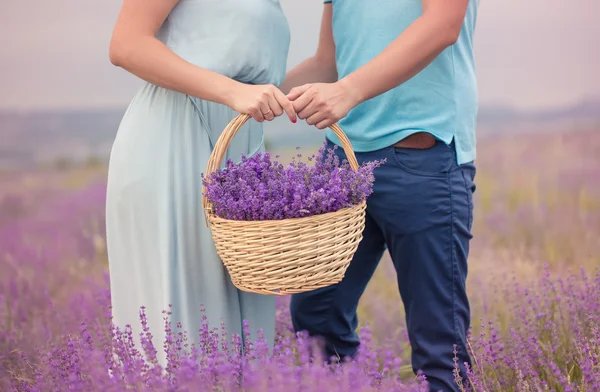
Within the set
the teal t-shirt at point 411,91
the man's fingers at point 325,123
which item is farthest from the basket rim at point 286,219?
the teal t-shirt at point 411,91

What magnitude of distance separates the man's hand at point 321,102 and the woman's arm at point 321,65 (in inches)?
24.3

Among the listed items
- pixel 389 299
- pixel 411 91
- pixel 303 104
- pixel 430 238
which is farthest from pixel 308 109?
pixel 389 299

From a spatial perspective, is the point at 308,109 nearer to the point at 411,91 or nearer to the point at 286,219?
the point at 286,219

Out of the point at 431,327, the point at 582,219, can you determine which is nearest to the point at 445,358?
the point at 431,327

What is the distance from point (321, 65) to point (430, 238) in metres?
0.80

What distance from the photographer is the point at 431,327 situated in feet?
7.14

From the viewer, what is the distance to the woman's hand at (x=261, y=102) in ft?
5.89

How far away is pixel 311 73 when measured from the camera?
98.4 inches

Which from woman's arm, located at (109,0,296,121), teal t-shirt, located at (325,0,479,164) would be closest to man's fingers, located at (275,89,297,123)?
woman's arm, located at (109,0,296,121)

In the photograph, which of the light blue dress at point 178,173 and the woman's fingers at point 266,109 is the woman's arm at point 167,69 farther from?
the light blue dress at point 178,173

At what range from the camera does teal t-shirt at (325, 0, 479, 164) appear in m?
2.14

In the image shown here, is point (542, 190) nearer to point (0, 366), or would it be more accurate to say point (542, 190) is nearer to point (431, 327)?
point (431, 327)

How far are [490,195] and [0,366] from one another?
131 inches

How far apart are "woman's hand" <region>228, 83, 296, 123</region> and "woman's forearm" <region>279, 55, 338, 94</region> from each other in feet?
2.09
